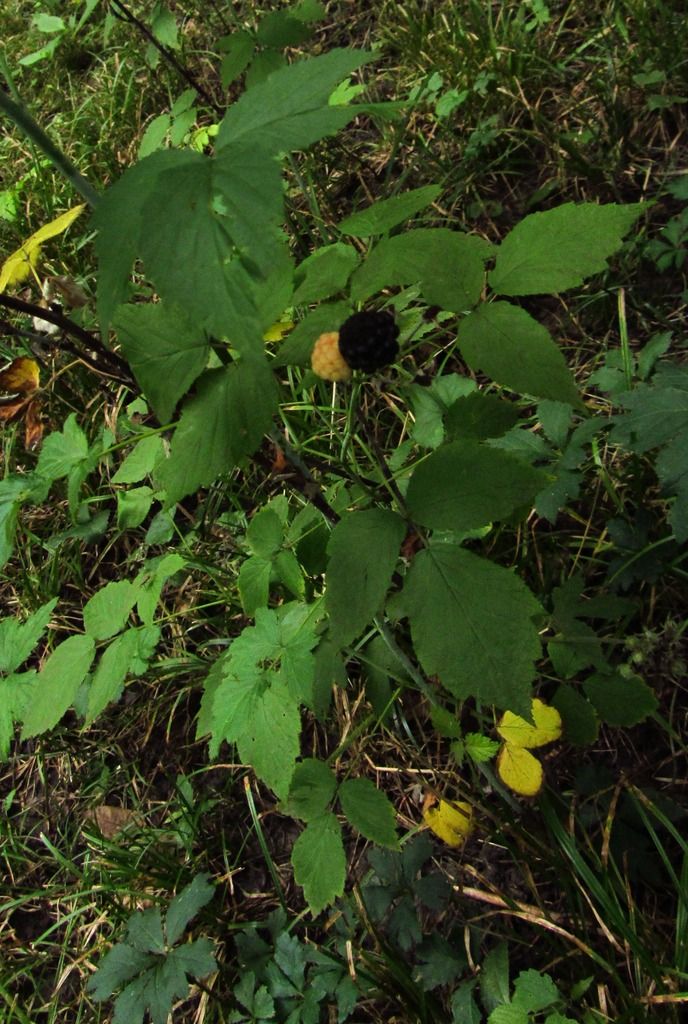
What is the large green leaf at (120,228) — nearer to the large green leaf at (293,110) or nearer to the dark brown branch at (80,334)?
the large green leaf at (293,110)

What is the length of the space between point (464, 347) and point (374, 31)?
78.4 inches

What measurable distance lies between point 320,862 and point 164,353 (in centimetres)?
75

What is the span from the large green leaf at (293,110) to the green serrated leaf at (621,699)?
92cm

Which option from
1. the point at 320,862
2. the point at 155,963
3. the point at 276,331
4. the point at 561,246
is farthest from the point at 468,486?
the point at 155,963

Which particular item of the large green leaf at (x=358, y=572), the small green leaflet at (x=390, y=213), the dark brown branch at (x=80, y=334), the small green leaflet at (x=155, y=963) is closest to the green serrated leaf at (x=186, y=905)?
the small green leaflet at (x=155, y=963)

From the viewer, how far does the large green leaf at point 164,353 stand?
83 cm

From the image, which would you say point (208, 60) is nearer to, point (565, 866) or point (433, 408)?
point (433, 408)

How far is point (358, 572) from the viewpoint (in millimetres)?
852

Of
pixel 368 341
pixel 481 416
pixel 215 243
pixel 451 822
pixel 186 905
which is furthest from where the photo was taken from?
pixel 186 905

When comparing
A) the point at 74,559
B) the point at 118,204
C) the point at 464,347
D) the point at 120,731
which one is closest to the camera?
the point at 118,204

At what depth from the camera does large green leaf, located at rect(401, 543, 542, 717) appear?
0.83 metres

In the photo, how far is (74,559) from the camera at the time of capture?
192 cm

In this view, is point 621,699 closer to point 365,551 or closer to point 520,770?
point 520,770

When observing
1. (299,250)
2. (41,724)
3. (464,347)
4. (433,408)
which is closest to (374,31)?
(299,250)
